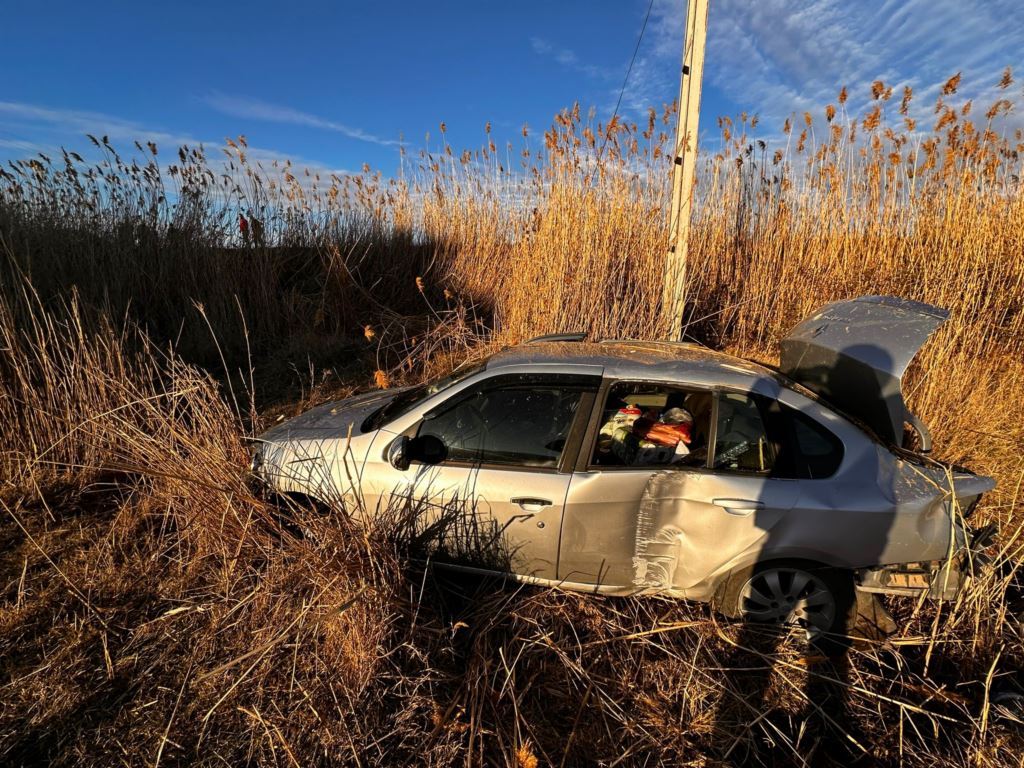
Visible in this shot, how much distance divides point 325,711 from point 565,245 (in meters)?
4.90

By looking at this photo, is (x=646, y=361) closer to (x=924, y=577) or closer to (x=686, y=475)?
(x=686, y=475)

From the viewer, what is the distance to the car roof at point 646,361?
2.64m

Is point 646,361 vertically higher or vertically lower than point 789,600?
higher

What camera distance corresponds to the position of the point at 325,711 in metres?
2.14

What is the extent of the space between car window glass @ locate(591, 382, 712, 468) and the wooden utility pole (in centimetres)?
229

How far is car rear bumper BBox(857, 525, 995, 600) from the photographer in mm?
2418

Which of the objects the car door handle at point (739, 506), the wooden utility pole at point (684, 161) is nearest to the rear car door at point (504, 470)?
the car door handle at point (739, 506)

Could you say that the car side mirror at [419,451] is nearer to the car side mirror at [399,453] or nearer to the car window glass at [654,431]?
the car side mirror at [399,453]

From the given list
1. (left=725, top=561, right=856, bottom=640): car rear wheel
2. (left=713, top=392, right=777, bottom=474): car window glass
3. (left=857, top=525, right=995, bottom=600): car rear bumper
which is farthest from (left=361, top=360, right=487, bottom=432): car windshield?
(left=857, top=525, right=995, bottom=600): car rear bumper

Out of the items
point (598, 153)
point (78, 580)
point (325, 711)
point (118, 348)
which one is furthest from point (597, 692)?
point (598, 153)

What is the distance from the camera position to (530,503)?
2.60 meters

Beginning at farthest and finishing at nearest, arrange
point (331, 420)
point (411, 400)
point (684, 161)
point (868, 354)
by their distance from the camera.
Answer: point (684, 161)
point (331, 420)
point (411, 400)
point (868, 354)

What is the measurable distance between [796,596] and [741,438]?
2.70 ft

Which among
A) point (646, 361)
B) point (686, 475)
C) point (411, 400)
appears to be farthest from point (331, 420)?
point (686, 475)
